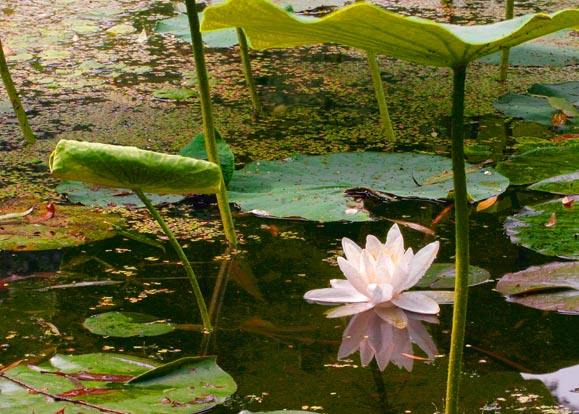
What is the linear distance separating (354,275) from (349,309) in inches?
2.9

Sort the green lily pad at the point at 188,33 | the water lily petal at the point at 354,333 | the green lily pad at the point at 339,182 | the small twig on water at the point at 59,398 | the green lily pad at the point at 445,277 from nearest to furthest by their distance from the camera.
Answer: the small twig on water at the point at 59,398, the water lily petal at the point at 354,333, the green lily pad at the point at 445,277, the green lily pad at the point at 339,182, the green lily pad at the point at 188,33

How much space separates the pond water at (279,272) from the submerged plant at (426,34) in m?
0.26

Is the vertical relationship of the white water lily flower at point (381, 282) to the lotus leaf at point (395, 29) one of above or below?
below

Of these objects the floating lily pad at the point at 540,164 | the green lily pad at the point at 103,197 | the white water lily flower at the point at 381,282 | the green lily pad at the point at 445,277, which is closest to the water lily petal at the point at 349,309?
the white water lily flower at the point at 381,282

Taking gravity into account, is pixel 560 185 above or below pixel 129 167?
below

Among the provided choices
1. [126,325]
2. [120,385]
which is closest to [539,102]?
[126,325]

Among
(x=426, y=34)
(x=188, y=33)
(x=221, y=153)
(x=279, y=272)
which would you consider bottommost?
(x=279, y=272)

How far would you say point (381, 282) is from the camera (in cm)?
145

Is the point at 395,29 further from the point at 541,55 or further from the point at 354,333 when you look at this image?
the point at 541,55

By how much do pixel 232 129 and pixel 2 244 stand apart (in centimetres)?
103

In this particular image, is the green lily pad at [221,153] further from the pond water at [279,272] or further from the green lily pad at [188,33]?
the green lily pad at [188,33]

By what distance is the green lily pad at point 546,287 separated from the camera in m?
1.47

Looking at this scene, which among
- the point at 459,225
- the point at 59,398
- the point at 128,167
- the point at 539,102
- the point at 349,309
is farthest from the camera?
the point at 539,102

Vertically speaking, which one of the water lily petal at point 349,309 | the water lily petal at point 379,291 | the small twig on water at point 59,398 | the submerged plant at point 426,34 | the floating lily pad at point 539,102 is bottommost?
the floating lily pad at point 539,102
